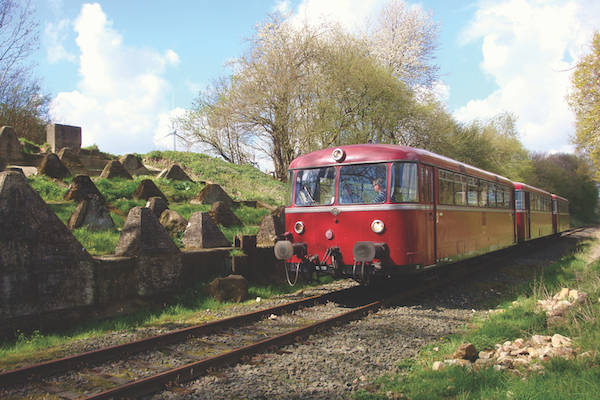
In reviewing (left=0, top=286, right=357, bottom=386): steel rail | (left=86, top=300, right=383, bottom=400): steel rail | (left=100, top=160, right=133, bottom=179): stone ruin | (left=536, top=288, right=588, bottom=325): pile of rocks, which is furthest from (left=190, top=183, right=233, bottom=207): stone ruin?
(left=536, top=288, right=588, bottom=325): pile of rocks

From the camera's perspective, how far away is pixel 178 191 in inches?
584

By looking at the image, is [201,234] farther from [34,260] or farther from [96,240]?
[34,260]

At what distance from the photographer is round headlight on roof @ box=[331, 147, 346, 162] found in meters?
9.05

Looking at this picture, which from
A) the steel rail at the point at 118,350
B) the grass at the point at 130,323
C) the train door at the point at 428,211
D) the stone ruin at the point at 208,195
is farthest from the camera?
the stone ruin at the point at 208,195

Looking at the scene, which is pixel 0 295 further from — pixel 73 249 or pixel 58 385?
pixel 58 385

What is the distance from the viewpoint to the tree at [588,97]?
Result: 18.1m

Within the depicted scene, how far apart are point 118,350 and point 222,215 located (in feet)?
23.6

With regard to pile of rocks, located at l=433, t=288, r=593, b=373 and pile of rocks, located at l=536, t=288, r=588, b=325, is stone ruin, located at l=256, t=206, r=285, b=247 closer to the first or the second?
pile of rocks, located at l=536, t=288, r=588, b=325

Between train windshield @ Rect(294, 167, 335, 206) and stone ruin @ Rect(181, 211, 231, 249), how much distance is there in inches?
78.3

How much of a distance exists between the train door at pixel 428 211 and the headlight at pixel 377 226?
0.98 metres

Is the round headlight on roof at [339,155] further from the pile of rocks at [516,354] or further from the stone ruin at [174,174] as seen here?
the stone ruin at [174,174]

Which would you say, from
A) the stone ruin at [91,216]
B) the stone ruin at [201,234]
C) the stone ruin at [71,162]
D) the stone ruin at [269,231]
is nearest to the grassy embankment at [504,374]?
the stone ruin at [201,234]

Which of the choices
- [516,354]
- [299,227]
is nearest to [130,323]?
[299,227]

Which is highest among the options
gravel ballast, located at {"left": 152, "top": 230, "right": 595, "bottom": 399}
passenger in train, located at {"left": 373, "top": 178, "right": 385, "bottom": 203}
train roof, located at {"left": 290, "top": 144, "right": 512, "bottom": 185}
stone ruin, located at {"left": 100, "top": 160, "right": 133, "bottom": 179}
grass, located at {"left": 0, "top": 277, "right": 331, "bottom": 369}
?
stone ruin, located at {"left": 100, "top": 160, "right": 133, "bottom": 179}
